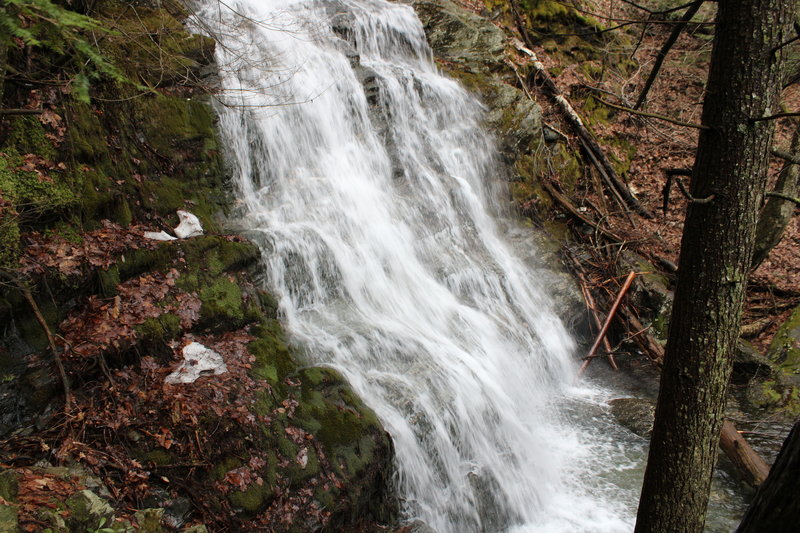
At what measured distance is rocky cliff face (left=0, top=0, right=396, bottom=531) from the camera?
3.61 meters

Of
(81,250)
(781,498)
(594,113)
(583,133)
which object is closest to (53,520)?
(81,250)

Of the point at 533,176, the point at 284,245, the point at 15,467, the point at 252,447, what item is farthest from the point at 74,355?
the point at 533,176

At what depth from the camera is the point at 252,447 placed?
4188mm

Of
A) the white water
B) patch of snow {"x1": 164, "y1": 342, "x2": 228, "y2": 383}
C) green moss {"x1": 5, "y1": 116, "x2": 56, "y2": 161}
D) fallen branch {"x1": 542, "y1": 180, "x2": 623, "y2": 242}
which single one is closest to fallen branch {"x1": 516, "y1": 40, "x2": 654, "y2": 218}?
fallen branch {"x1": 542, "y1": 180, "x2": 623, "y2": 242}

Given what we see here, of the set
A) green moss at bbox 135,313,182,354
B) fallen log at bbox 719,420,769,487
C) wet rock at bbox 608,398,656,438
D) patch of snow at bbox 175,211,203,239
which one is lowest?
wet rock at bbox 608,398,656,438

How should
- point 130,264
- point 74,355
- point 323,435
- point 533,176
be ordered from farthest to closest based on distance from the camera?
point 533,176 < point 130,264 < point 323,435 < point 74,355

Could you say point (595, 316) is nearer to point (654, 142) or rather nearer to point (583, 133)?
point (583, 133)

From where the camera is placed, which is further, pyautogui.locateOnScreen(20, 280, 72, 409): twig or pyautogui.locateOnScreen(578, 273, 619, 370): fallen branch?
pyautogui.locateOnScreen(578, 273, 619, 370): fallen branch

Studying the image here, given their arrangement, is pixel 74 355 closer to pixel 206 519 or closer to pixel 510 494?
pixel 206 519

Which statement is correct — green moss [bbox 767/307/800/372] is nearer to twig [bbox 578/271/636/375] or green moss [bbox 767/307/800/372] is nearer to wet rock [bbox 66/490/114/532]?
twig [bbox 578/271/636/375]

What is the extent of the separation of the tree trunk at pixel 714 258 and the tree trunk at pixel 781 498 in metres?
1.43

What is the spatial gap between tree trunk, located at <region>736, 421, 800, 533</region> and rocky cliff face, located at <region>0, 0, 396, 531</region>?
3.39 meters

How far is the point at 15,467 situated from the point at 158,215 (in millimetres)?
3359

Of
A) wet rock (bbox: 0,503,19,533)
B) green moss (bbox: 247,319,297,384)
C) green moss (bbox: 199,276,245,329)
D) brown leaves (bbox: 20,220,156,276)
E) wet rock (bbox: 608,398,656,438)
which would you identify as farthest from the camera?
wet rock (bbox: 608,398,656,438)
